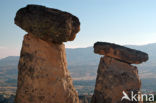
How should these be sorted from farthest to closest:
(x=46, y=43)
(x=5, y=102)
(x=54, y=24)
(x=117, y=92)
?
(x=5, y=102) → (x=117, y=92) → (x=46, y=43) → (x=54, y=24)

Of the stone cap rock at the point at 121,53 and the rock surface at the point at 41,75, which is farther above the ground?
the stone cap rock at the point at 121,53

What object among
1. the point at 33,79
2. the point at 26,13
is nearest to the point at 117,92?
the point at 33,79

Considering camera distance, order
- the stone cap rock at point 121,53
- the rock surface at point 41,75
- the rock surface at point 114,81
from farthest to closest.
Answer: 1. the stone cap rock at point 121,53
2. the rock surface at point 114,81
3. the rock surface at point 41,75

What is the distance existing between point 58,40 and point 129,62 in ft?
19.8

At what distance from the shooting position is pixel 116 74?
14.1 m

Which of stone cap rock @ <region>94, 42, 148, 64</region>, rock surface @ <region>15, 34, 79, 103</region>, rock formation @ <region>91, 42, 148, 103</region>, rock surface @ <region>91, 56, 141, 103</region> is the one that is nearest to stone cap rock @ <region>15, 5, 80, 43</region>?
rock surface @ <region>15, 34, 79, 103</region>

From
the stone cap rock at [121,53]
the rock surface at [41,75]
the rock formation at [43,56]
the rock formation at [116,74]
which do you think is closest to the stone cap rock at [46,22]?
the rock formation at [43,56]

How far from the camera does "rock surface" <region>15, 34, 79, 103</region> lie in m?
9.70

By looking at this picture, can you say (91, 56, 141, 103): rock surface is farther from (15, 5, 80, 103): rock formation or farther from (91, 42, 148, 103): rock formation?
(15, 5, 80, 103): rock formation

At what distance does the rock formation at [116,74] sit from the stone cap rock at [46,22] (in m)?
4.97

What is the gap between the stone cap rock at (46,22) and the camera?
9445 millimetres

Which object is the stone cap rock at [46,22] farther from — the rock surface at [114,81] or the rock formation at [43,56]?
the rock surface at [114,81]

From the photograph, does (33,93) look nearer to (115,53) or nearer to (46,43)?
(46,43)

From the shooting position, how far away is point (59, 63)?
1024 centimetres
